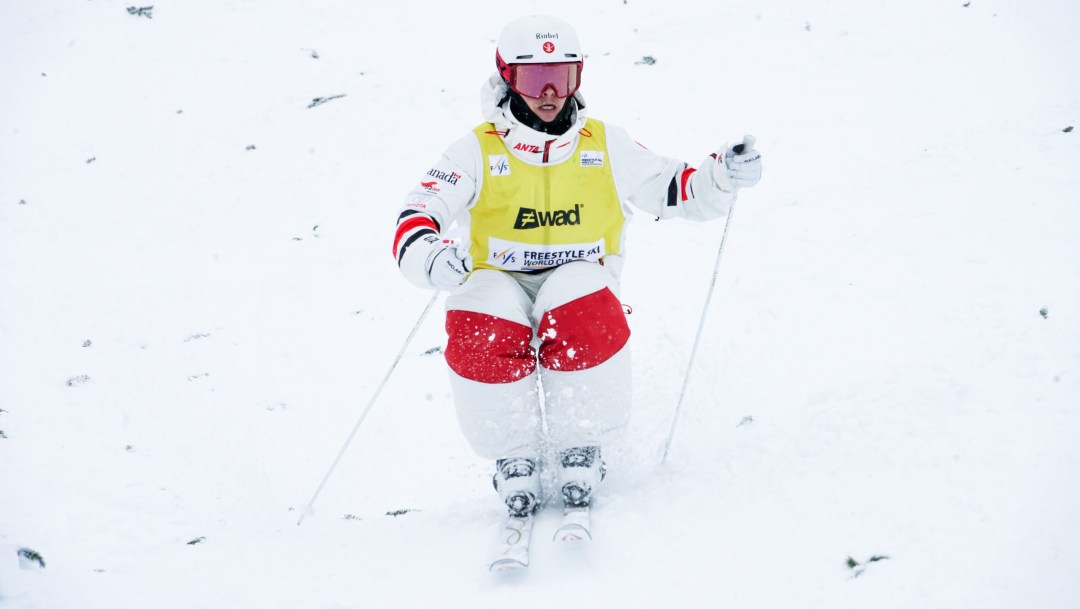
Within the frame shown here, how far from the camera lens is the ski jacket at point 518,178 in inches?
130

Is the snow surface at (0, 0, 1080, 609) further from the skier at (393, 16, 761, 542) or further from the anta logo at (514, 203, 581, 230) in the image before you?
the anta logo at (514, 203, 581, 230)

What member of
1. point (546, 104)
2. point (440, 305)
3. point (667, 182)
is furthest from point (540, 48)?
point (440, 305)

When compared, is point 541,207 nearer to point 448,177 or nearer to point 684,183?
point 448,177

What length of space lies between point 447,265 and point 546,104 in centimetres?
84

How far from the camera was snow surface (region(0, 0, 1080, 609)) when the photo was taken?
2.85 m

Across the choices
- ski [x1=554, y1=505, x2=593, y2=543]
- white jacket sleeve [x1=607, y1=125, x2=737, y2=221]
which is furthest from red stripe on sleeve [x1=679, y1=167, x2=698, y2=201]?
ski [x1=554, y1=505, x2=593, y2=543]

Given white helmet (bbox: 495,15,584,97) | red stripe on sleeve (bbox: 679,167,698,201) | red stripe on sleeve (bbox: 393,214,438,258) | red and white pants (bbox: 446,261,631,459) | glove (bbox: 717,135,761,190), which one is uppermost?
white helmet (bbox: 495,15,584,97)

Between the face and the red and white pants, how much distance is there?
671mm

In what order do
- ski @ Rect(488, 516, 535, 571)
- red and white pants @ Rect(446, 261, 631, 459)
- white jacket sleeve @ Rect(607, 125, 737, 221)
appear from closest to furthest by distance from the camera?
ski @ Rect(488, 516, 535, 571)
red and white pants @ Rect(446, 261, 631, 459)
white jacket sleeve @ Rect(607, 125, 737, 221)

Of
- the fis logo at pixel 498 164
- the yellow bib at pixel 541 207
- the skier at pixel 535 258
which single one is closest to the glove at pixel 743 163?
the skier at pixel 535 258

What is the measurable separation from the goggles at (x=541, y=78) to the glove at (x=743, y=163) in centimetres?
76

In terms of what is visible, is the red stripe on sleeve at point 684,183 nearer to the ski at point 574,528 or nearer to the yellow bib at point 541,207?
the yellow bib at point 541,207

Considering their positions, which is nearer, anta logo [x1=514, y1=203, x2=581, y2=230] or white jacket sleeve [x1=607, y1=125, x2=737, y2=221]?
anta logo [x1=514, y1=203, x2=581, y2=230]

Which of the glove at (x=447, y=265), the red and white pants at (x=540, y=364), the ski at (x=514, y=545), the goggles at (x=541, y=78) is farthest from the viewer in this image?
the goggles at (x=541, y=78)
